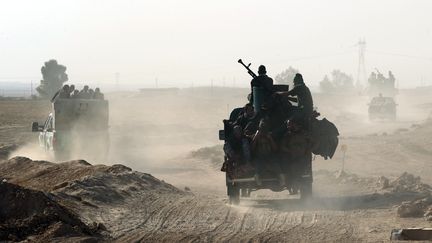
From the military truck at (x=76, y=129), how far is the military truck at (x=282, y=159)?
9.73m

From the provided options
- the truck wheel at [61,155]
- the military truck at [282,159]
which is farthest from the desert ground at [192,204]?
the truck wheel at [61,155]

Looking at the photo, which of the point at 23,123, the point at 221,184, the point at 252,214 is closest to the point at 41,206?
the point at 252,214

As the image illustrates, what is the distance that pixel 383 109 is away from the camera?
53969 millimetres

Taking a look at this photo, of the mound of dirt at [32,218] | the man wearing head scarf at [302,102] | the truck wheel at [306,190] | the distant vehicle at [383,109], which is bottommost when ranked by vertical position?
the distant vehicle at [383,109]

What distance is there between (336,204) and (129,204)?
412 cm

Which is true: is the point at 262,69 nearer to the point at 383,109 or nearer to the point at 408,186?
the point at 408,186

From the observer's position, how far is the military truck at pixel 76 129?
73.8 feet

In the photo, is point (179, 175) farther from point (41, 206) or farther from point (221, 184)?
point (41, 206)

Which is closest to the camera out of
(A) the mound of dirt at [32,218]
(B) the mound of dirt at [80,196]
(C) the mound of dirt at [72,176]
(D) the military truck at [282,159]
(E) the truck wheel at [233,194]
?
(A) the mound of dirt at [32,218]

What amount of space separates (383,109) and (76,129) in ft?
117

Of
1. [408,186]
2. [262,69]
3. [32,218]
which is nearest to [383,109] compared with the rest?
[408,186]

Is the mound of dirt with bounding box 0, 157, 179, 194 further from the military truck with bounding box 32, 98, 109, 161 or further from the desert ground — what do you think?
the military truck with bounding box 32, 98, 109, 161

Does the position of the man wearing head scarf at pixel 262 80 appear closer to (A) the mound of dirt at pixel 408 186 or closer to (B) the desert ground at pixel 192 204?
(B) the desert ground at pixel 192 204

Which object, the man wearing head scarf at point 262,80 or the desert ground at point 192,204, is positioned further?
the man wearing head scarf at point 262,80
